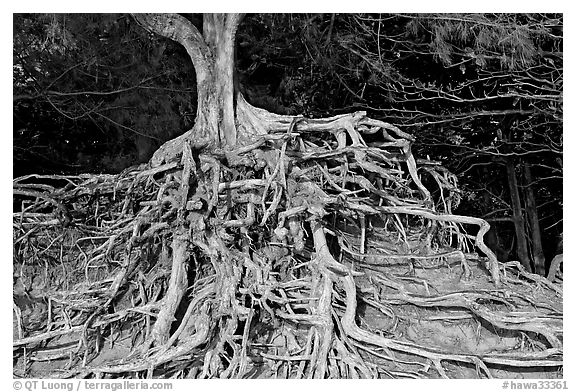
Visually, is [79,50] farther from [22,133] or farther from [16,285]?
[16,285]

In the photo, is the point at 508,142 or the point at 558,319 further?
the point at 508,142

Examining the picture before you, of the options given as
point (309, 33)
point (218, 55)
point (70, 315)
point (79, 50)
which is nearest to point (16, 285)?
point (70, 315)

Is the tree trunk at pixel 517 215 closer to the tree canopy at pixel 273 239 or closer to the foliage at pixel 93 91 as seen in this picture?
the tree canopy at pixel 273 239

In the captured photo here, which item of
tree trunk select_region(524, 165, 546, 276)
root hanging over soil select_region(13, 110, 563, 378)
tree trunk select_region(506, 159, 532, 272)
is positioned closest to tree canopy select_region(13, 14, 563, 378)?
root hanging over soil select_region(13, 110, 563, 378)

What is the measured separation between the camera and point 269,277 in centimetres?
303

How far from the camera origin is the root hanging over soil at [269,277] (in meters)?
2.75

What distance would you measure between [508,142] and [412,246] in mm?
1715

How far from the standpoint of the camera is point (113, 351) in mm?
3053

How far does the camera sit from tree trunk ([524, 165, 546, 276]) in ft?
18.6

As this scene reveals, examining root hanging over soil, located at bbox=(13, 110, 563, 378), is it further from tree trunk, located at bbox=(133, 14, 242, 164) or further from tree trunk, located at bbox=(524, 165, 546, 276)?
tree trunk, located at bbox=(524, 165, 546, 276)

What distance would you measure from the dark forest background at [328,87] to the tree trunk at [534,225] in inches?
0.5

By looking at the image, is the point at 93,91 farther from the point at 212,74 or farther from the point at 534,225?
the point at 534,225

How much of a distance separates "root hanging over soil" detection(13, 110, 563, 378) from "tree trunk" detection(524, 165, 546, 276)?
7.26ft

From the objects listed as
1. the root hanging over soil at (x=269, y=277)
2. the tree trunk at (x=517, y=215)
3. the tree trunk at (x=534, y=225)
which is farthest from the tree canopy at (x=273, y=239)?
the tree trunk at (x=534, y=225)
